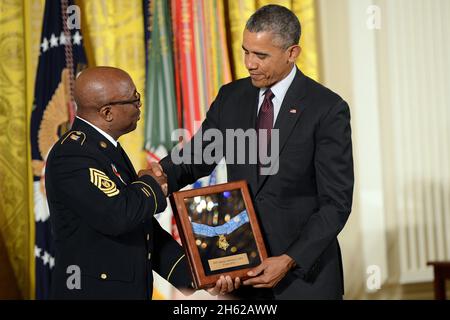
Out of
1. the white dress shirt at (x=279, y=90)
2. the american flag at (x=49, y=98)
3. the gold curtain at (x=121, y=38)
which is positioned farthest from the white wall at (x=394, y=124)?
the white dress shirt at (x=279, y=90)

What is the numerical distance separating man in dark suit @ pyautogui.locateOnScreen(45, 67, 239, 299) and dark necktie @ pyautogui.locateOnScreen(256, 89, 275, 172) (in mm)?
378

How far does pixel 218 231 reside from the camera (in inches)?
88.5

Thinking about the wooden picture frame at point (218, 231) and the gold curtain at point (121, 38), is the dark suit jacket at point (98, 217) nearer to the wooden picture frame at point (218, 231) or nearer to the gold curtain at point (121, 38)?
the wooden picture frame at point (218, 231)

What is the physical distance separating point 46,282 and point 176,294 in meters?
0.77

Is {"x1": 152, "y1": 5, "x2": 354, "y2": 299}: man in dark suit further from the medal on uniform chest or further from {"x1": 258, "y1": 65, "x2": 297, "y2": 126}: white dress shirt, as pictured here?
the medal on uniform chest

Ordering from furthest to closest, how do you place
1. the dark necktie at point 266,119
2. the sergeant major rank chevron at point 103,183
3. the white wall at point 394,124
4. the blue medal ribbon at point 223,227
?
the white wall at point 394,124 < the dark necktie at point 266,119 < the blue medal ribbon at point 223,227 < the sergeant major rank chevron at point 103,183

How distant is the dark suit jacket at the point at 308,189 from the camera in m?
2.31

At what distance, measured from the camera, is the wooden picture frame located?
221 cm

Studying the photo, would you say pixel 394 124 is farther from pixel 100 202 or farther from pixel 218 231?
pixel 100 202

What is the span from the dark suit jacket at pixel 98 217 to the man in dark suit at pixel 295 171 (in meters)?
0.24

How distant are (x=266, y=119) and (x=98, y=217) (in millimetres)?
667

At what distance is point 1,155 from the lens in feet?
13.2

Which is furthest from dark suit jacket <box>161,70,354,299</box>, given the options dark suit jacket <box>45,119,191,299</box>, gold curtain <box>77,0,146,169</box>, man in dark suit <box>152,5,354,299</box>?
gold curtain <box>77,0,146,169</box>
